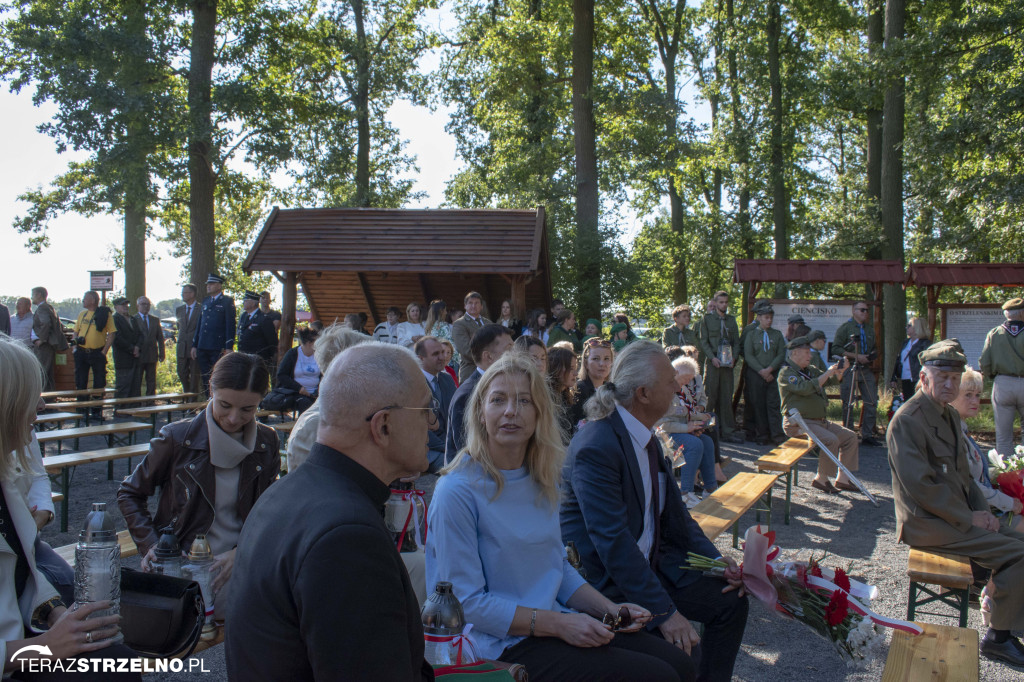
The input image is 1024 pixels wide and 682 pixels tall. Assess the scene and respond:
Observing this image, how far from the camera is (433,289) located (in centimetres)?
1650

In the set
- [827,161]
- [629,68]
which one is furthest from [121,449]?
[827,161]

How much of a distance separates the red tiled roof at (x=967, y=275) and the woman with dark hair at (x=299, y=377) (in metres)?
9.97

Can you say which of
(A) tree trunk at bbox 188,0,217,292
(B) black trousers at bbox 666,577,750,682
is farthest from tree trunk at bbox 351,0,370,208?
(B) black trousers at bbox 666,577,750,682

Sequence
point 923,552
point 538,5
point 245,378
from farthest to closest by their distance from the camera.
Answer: point 538,5 → point 923,552 → point 245,378

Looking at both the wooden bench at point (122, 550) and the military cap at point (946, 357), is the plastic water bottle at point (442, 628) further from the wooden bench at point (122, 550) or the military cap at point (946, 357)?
the military cap at point (946, 357)

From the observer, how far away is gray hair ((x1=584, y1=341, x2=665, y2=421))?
3523 mm

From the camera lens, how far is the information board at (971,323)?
12.6 metres

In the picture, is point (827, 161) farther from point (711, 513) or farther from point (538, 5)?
point (711, 513)

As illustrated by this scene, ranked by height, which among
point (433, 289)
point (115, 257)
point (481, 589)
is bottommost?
point (481, 589)

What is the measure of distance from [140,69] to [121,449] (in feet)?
34.8

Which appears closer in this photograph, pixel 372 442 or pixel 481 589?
pixel 372 442

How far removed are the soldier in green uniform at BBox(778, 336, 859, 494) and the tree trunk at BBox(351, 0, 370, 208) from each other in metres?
17.9

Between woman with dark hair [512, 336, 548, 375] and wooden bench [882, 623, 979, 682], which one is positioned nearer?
wooden bench [882, 623, 979, 682]

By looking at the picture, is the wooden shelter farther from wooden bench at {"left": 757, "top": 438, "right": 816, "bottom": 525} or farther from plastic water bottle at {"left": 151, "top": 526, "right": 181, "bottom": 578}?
plastic water bottle at {"left": 151, "top": 526, "right": 181, "bottom": 578}
